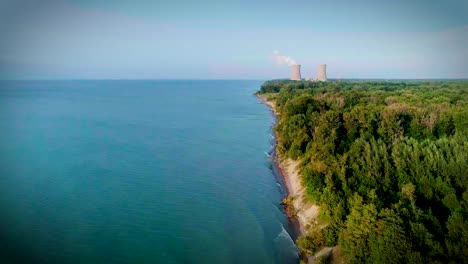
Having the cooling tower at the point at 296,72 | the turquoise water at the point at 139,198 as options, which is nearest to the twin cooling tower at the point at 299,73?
the cooling tower at the point at 296,72

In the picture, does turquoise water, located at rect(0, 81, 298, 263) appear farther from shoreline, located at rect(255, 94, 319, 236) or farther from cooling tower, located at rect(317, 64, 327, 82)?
cooling tower, located at rect(317, 64, 327, 82)

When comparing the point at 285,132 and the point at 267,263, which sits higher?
the point at 285,132

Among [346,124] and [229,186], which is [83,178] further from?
[346,124]

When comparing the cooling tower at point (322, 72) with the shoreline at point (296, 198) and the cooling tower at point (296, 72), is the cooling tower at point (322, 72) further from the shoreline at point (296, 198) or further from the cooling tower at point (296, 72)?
the shoreline at point (296, 198)

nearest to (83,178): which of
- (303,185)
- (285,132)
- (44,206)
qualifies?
(44,206)

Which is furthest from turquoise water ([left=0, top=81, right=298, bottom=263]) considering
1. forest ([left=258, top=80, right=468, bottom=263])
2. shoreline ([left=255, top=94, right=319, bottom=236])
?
forest ([left=258, top=80, right=468, bottom=263])

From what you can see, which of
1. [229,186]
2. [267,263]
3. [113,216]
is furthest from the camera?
[229,186]
